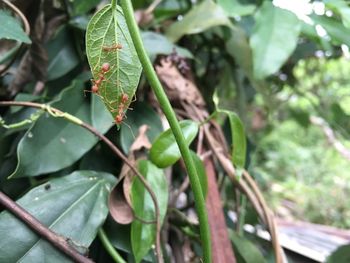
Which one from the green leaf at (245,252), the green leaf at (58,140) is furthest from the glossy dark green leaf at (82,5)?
the green leaf at (245,252)

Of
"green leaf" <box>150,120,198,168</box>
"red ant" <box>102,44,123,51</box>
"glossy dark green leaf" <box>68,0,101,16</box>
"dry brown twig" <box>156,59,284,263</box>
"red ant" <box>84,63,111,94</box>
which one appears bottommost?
"dry brown twig" <box>156,59,284,263</box>

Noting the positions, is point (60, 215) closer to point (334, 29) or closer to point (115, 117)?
point (115, 117)

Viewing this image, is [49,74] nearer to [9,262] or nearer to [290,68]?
[9,262]

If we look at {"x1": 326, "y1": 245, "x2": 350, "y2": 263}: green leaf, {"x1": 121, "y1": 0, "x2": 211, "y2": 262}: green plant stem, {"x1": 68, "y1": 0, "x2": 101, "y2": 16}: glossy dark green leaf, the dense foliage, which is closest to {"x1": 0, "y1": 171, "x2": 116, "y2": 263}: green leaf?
the dense foliage

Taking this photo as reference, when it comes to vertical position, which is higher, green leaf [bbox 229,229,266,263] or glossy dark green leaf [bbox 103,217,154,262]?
glossy dark green leaf [bbox 103,217,154,262]

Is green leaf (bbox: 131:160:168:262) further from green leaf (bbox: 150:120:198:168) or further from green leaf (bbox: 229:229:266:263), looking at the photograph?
green leaf (bbox: 229:229:266:263)

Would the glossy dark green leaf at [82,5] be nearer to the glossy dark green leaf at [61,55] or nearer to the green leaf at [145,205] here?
the glossy dark green leaf at [61,55]

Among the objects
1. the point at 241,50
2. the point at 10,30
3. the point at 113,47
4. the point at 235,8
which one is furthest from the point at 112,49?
the point at 241,50
